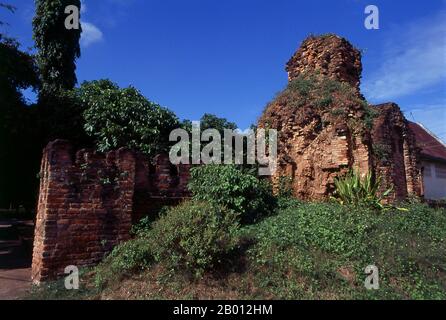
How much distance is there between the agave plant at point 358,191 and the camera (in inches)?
351

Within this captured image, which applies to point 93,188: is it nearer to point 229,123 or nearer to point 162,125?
point 162,125

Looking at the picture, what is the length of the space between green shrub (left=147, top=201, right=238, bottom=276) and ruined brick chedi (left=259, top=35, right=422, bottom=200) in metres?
4.73

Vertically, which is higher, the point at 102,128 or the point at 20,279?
the point at 102,128

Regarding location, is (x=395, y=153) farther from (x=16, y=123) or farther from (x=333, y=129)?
(x=16, y=123)

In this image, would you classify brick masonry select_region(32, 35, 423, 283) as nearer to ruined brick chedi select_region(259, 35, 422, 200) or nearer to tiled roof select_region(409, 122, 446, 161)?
ruined brick chedi select_region(259, 35, 422, 200)

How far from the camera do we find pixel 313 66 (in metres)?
13.0

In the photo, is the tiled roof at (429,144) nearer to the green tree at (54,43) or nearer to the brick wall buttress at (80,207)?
the brick wall buttress at (80,207)

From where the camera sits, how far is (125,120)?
10.2 metres

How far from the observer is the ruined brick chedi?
1034 cm

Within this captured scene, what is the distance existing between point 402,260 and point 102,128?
25.6 ft

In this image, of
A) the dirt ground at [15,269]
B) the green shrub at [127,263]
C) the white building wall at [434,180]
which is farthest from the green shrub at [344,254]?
the white building wall at [434,180]

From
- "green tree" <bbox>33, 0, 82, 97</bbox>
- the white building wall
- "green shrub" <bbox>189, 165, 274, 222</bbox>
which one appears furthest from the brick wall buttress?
the white building wall

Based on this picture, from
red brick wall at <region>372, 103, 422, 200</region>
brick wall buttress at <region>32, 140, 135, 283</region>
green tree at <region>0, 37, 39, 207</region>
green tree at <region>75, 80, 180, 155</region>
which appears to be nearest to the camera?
brick wall buttress at <region>32, 140, 135, 283</region>

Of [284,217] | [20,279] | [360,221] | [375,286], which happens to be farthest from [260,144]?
[20,279]
